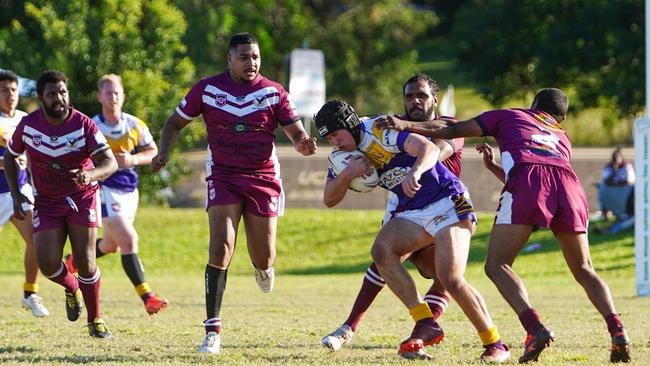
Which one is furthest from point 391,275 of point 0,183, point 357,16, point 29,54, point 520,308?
point 357,16

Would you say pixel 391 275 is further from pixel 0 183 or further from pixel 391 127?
pixel 0 183

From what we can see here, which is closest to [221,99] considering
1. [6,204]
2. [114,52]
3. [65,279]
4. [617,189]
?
[65,279]

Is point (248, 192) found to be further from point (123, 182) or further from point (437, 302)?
point (123, 182)

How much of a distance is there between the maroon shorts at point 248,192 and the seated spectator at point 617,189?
1610 cm

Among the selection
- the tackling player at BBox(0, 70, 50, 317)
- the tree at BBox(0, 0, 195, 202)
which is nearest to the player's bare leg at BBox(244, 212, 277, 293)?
the tackling player at BBox(0, 70, 50, 317)

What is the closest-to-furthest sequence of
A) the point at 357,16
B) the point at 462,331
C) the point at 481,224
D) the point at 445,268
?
the point at 445,268 < the point at 462,331 < the point at 481,224 < the point at 357,16

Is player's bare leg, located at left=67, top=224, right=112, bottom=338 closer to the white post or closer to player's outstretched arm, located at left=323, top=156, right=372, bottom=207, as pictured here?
player's outstretched arm, located at left=323, top=156, right=372, bottom=207

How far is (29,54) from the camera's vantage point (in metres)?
28.0

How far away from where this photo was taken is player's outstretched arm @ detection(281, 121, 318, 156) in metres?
8.45

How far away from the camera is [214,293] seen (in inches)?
327

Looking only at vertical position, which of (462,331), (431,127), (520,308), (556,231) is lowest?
→ (462,331)

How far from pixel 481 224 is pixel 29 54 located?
11939 millimetres

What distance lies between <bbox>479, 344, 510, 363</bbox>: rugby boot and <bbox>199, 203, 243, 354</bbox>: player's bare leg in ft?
6.34

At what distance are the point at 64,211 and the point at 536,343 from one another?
153 inches
